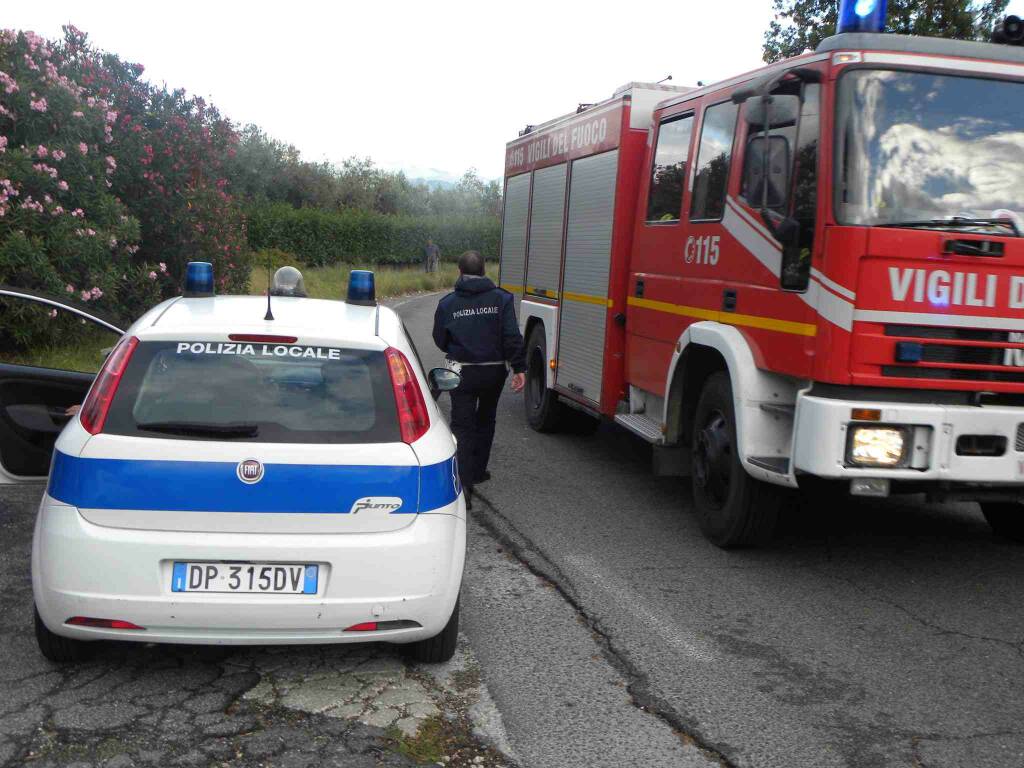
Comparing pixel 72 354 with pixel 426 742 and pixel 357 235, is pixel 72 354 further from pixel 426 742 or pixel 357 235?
pixel 357 235

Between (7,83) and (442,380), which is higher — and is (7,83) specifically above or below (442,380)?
above

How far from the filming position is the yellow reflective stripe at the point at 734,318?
574 cm

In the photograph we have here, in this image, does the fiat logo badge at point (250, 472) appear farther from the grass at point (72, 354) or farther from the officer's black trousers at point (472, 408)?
the grass at point (72, 354)

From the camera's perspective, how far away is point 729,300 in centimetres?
660

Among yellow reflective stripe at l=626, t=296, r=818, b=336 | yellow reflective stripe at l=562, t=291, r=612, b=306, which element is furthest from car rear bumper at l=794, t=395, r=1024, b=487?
yellow reflective stripe at l=562, t=291, r=612, b=306

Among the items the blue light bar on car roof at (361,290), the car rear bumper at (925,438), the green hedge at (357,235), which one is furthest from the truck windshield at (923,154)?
the green hedge at (357,235)

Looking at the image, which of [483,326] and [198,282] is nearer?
[198,282]

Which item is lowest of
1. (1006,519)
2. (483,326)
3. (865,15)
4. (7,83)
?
(1006,519)

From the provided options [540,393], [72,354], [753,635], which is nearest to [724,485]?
[753,635]

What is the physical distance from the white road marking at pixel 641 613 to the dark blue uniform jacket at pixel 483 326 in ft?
5.96

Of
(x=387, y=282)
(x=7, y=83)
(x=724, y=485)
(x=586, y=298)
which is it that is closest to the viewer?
(x=724, y=485)

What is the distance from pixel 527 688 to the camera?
4402 mm

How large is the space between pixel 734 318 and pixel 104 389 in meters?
3.69

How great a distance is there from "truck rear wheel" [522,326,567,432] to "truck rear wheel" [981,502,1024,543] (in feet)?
14.2
